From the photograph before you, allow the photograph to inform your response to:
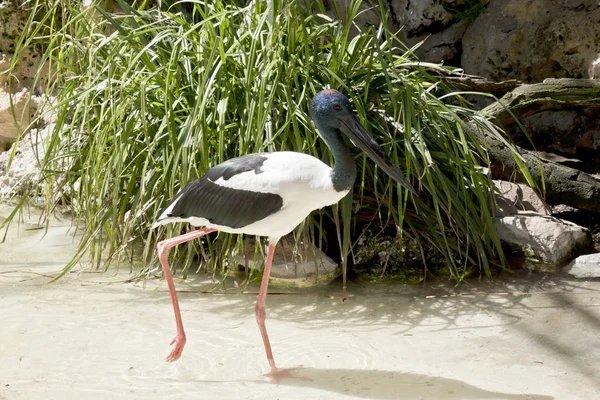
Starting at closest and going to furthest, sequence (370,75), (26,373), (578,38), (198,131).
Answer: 1. (26,373)
2. (198,131)
3. (370,75)
4. (578,38)

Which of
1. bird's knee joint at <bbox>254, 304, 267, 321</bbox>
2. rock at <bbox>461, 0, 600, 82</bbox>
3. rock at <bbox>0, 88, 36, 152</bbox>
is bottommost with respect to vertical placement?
bird's knee joint at <bbox>254, 304, 267, 321</bbox>

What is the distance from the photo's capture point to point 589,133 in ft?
17.1

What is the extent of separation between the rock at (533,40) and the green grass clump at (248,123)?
151cm

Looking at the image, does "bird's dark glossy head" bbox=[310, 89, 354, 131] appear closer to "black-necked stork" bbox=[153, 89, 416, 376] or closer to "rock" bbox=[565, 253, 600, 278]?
"black-necked stork" bbox=[153, 89, 416, 376]

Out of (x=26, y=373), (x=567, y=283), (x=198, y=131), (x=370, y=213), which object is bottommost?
(x=26, y=373)

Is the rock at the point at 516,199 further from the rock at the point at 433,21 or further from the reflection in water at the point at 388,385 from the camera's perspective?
the reflection in water at the point at 388,385

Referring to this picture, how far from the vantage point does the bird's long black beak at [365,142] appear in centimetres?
291

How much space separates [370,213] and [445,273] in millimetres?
478

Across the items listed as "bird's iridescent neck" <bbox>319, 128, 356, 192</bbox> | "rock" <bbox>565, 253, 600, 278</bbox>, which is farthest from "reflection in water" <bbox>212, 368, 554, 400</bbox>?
"rock" <bbox>565, 253, 600, 278</bbox>

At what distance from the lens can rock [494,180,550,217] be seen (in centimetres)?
428

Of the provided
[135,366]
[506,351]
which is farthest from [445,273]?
[135,366]

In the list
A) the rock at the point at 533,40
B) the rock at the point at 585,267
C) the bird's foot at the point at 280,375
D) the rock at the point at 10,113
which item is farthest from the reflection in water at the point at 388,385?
the rock at the point at 10,113

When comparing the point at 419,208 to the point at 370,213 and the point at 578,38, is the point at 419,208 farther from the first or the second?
the point at 578,38

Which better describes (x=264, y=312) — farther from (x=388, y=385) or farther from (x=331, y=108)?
(x=331, y=108)
